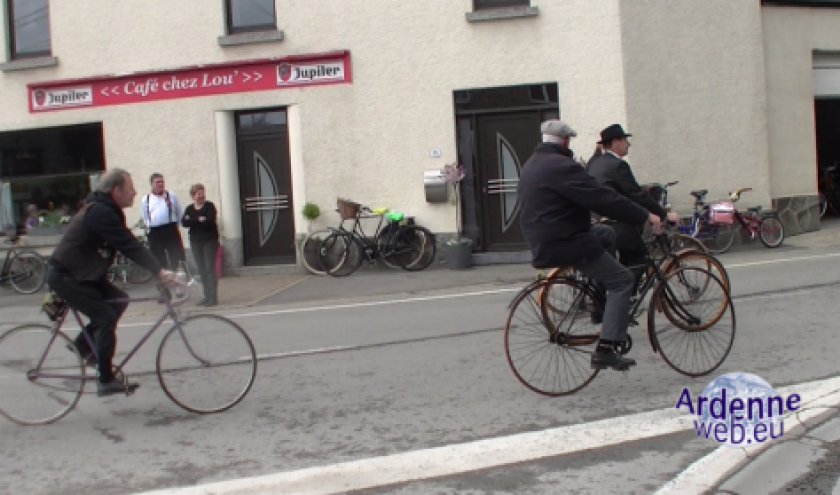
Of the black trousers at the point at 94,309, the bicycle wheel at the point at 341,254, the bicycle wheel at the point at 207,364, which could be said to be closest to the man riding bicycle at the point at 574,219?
the bicycle wheel at the point at 207,364

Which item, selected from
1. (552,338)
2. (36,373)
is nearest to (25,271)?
(36,373)

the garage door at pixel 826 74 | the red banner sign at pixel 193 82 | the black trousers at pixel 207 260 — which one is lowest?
the black trousers at pixel 207 260

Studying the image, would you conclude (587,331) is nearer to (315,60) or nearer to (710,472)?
(710,472)

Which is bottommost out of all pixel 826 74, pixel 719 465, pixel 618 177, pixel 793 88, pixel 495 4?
pixel 719 465

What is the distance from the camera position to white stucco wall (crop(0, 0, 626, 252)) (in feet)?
49.4

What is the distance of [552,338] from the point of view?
19.7ft

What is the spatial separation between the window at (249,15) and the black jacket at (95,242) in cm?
1079

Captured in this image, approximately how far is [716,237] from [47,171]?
12.6 meters

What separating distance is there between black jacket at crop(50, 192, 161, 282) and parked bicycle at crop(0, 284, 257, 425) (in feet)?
0.88

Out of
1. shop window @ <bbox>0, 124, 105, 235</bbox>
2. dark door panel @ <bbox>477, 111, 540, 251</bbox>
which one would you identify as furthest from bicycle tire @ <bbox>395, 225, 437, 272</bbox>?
shop window @ <bbox>0, 124, 105, 235</bbox>

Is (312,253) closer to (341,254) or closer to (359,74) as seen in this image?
(341,254)

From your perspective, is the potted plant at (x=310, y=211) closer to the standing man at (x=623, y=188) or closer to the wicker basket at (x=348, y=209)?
the wicker basket at (x=348, y=209)

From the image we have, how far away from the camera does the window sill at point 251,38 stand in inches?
620

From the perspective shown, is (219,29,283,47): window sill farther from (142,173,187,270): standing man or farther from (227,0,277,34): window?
(142,173,187,270): standing man
